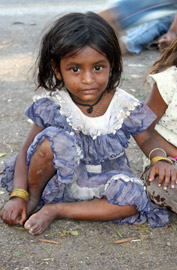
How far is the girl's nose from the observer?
6.68 feet

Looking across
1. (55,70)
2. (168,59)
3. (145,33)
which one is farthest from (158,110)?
(145,33)

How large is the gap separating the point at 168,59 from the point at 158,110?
0.97 feet

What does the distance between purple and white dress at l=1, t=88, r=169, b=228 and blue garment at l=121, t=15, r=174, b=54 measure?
316 centimetres

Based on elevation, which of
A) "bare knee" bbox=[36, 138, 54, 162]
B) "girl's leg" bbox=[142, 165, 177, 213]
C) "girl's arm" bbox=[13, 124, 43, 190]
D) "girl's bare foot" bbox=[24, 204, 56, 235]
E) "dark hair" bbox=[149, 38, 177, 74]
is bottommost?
"girl's bare foot" bbox=[24, 204, 56, 235]

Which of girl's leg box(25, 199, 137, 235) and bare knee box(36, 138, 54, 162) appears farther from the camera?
girl's leg box(25, 199, 137, 235)

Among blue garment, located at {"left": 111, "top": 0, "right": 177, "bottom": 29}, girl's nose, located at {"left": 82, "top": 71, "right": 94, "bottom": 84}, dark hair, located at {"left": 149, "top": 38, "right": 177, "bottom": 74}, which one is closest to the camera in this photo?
girl's nose, located at {"left": 82, "top": 71, "right": 94, "bottom": 84}

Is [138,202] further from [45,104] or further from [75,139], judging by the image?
[45,104]

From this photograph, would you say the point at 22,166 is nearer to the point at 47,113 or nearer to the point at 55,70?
the point at 47,113

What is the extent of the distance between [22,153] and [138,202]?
0.66 meters

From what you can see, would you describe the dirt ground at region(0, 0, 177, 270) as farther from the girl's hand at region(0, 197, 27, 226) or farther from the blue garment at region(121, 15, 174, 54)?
the blue garment at region(121, 15, 174, 54)

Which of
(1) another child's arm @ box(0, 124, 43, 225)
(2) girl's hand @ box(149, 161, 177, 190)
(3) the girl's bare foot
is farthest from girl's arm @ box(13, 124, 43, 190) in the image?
(2) girl's hand @ box(149, 161, 177, 190)

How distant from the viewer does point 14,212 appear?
7.02 feet

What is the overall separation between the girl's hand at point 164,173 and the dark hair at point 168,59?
2.07 feet

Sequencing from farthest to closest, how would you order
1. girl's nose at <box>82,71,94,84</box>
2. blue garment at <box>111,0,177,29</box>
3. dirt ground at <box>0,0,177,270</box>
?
blue garment at <box>111,0,177,29</box> → girl's nose at <box>82,71,94,84</box> → dirt ground at <box>0,0,177,270</box>
